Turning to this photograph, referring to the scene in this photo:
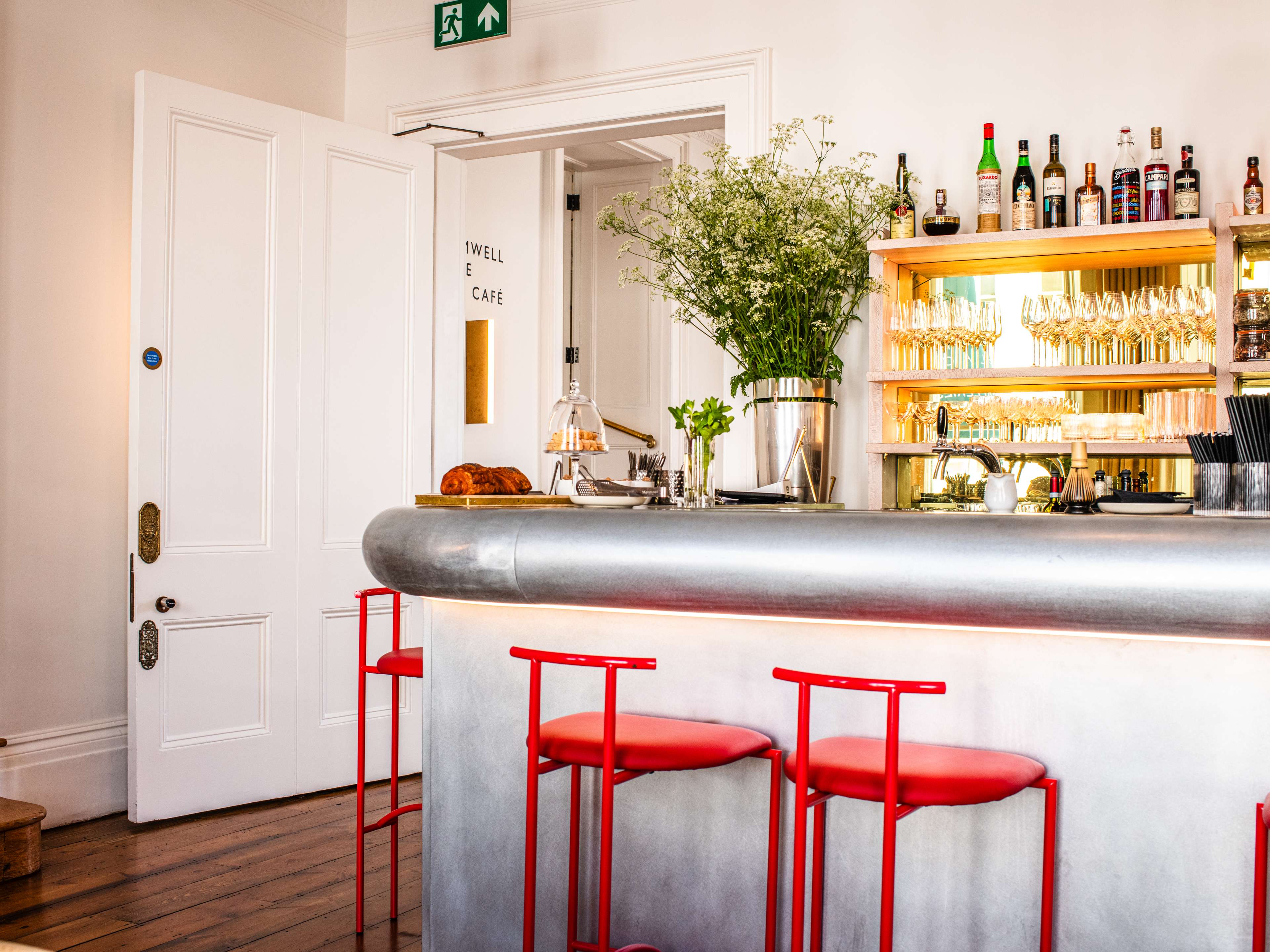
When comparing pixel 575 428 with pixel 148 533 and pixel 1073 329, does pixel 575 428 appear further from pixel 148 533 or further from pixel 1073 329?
pixel 148 533

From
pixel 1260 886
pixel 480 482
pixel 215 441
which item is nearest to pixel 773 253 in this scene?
pixel 480 482

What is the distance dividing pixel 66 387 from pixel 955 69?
3180mm

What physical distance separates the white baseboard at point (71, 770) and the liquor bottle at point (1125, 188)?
11.9ft

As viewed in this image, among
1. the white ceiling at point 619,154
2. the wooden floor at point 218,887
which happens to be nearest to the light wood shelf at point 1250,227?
the wooden floor at point 218,887

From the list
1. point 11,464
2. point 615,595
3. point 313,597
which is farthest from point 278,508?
point 615,595

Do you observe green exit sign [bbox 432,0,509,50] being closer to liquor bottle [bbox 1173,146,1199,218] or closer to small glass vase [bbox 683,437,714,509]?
small glass vase [bbox 683,437,714,509]

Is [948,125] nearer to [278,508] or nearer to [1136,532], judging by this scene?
[1136,532]

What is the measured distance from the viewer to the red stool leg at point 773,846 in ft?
6.51

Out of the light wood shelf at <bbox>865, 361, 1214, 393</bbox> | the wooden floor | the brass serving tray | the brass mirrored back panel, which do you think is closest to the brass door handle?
the light wood shelf at <bbox>865, 361, 1214, 393</bbox>

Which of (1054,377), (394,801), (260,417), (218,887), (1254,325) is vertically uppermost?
(1254,325)

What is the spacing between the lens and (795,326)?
350 cm

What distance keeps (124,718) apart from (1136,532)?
11.3ft

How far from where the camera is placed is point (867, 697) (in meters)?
2.11

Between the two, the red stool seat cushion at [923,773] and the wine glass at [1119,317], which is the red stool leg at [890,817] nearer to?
the red stool seat cushion at [923,773]
